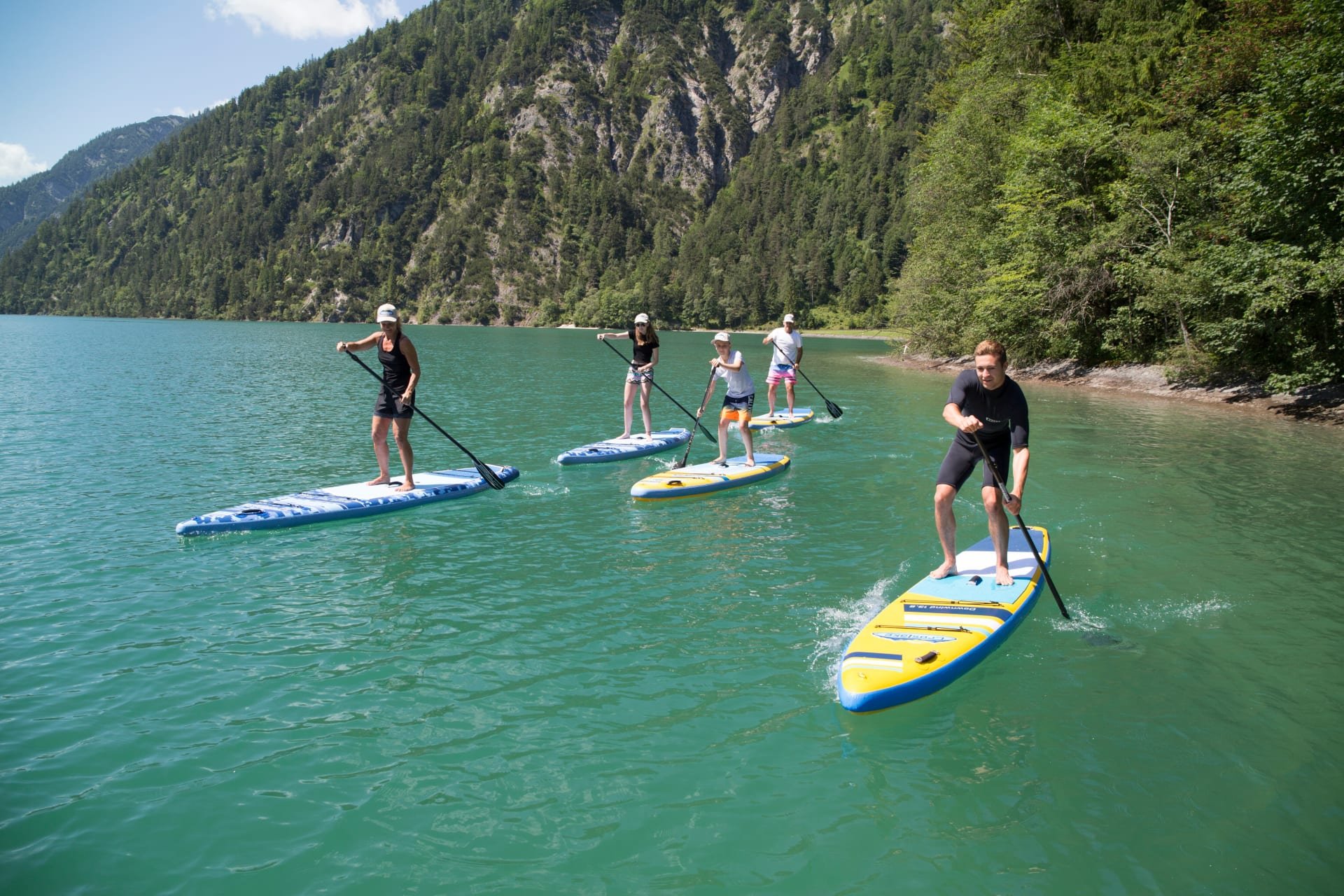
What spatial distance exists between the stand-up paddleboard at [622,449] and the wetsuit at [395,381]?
15.7ft

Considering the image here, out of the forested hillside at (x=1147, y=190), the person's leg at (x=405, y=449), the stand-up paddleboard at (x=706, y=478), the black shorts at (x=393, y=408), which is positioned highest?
the forested hillside at (x=1147, y=190)

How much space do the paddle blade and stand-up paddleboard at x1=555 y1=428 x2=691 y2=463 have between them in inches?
115

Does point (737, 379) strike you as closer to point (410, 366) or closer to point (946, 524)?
point (410, 366)

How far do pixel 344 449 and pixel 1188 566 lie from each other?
18748 millimetres

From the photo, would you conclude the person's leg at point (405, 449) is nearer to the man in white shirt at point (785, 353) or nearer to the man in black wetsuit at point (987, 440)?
the man in black wetsuit at point (987, 440)

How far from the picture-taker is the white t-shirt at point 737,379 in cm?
1543

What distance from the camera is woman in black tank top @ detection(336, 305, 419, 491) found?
13938 millimetres

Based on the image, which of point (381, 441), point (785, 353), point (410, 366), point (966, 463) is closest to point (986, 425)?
point (966, 463)

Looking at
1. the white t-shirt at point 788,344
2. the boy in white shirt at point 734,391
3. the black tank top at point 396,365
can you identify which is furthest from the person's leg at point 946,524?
the white t-shirt at point 788,344

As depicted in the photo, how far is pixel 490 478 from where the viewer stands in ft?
50.4

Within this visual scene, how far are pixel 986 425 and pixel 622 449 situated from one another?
10974 mm

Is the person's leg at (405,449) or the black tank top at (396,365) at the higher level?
the black tank top at (396,365)

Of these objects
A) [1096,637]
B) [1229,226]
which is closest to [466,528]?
[1096,637]

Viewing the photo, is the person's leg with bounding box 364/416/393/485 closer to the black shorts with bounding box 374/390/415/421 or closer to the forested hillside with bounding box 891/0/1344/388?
→ the black shorts with bounding box 374/390/415/421
